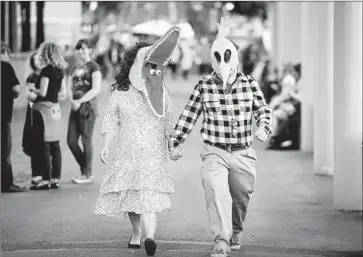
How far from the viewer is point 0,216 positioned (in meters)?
9.23

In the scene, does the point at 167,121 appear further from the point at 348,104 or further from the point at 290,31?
the point at 290,31

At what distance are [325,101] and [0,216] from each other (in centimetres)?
491

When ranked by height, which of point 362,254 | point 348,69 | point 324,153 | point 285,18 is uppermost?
point 285,18

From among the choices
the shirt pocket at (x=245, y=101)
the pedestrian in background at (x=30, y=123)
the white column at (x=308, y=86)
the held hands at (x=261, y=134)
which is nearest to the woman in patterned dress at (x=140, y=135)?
the shirt pocket at (x=245, y=101)

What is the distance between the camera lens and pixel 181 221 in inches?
364

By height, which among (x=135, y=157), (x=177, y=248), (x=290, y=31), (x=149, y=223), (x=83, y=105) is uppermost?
(x=290, y=31)

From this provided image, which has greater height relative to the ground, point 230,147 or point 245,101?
point 245,101

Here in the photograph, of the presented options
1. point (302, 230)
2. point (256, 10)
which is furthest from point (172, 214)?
point (256, 10)

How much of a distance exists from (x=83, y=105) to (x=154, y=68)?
3.15m

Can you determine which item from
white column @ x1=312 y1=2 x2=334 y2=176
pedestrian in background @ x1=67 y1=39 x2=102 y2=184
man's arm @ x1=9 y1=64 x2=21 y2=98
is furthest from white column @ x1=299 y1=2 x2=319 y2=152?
man's arm @ x1=9 y1=64 x2=21 y2=98

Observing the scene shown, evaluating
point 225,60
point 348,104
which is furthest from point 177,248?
point 348,104

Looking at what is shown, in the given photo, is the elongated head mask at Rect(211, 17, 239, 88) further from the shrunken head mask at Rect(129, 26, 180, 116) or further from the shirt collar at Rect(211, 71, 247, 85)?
the shrunken head mask at Rect(129, 26, 180, 116)

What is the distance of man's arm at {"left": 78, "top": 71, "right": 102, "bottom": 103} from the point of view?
412 inches

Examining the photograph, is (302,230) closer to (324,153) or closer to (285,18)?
(324,153)
